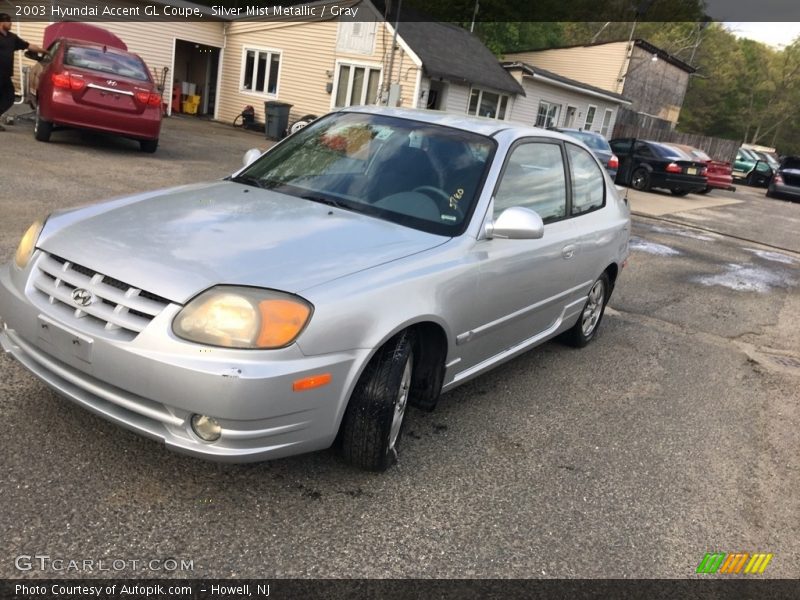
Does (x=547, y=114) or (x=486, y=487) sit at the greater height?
(x=547, y=114)

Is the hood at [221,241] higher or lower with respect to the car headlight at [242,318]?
higher

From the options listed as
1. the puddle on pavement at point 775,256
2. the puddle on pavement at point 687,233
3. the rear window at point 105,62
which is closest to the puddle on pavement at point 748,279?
the puddle on pavement at point 775,256

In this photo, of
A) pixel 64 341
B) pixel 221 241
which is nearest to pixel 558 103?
pixel 221 241

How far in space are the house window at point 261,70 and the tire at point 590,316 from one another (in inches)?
779

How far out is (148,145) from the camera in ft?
38.6

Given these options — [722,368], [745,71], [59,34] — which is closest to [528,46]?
[745,71]

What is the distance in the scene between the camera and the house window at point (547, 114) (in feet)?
85.0

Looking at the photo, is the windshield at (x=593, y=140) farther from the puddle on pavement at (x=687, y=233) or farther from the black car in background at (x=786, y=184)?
the black car in background at (x=786, y=184)

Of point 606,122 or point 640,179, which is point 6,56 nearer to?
point 640,179

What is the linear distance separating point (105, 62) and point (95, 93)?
0.82m

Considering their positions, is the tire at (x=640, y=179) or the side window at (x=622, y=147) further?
the side window at (x=622, y=147)

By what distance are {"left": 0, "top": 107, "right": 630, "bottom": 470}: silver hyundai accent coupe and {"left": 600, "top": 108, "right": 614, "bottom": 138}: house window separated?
2832 cm

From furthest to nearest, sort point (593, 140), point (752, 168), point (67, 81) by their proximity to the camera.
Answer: point (752, 168)
point (593, 140)
point (67, 81)

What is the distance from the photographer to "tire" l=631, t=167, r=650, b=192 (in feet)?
64.6
